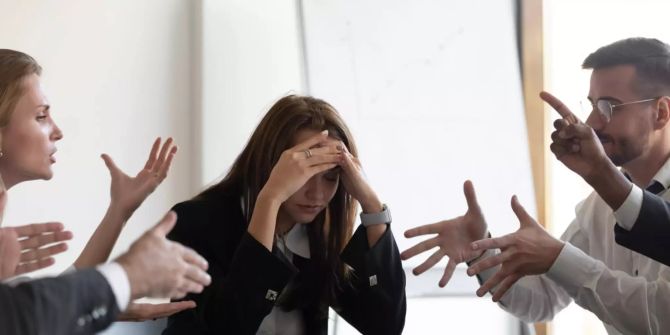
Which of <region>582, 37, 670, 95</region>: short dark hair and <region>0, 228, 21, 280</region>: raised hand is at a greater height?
<region>582, 37, 670, 95</region>: short dark hair

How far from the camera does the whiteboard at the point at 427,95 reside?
2.53m

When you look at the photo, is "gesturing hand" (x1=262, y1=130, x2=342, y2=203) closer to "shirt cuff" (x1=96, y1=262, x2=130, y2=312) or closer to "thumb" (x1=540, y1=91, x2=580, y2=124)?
"thumb" (x1=540, y1=91, x2=580, y2=124)

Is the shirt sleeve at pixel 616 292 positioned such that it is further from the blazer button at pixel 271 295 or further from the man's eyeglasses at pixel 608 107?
the blazer button at pixel 271 295

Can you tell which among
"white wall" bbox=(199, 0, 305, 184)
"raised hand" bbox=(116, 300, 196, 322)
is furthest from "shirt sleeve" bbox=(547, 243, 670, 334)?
"white wall" bbox=(199, 0, 305, 184)

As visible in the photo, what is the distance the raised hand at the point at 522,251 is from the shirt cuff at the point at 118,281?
850 millimetres

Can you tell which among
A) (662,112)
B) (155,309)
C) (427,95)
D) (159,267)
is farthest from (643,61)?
(159,267)

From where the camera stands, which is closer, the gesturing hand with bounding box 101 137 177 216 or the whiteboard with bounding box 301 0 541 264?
the gesturing hand with bounding box 101 137 177 216

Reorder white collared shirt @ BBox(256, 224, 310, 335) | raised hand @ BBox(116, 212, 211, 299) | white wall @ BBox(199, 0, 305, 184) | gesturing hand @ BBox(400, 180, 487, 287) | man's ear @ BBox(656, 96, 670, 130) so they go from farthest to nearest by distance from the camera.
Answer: white wall @ BBox(199, 0, 305, 184)
man's ear @ BBox(656, 96, 670, 130)
gesturing hand @ BBox(400, 180, 487, 287)
white collared shirt @ BBox(256, 224, 310, 335)
raised hand @ BBox(116, 212, 211, 299)

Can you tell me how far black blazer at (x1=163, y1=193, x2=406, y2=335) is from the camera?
1530mm

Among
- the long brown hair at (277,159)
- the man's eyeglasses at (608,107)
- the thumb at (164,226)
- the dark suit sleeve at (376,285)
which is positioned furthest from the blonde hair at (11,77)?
the man's eyeglasses at (608,107)

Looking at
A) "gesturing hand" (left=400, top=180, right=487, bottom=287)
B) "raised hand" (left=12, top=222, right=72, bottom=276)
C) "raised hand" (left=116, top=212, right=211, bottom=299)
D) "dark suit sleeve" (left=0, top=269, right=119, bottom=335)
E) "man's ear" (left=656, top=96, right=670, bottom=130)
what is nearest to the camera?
"dark suit sleeve" (left=0, top=269, right=119, bottom=335)

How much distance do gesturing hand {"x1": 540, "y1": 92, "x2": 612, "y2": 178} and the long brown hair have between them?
51 cm

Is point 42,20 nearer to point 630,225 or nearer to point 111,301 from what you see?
point 111,301

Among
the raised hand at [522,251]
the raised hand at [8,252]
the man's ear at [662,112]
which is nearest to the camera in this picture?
the raised hand at [8,252]
